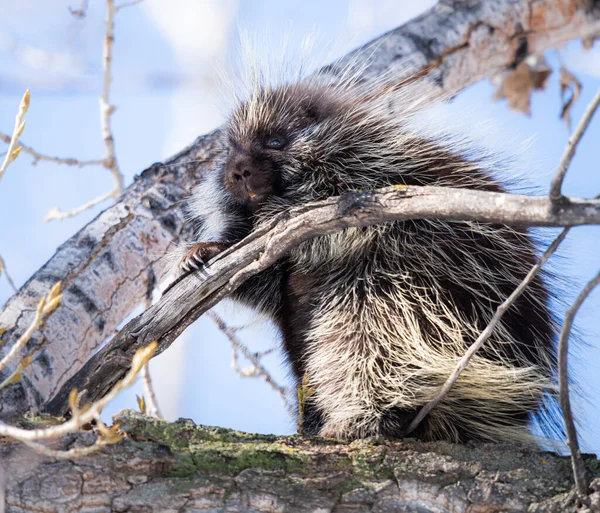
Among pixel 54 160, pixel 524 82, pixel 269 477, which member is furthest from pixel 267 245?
pixel 524 82

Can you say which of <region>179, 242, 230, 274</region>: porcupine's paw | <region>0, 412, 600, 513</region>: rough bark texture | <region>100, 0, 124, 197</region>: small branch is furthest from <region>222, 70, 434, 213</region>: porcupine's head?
<region>0, 412, 600, 513</region>: rough bark texture

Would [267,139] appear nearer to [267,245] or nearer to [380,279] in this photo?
[380,279]

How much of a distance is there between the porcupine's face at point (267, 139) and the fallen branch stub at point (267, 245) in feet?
2.05

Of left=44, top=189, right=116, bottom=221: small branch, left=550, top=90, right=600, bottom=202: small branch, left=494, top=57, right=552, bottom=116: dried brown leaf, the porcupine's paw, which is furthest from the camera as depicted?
left=494, top=57, right=552, bottom=116: dried brown leaf

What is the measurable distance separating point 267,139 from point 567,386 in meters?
1.53

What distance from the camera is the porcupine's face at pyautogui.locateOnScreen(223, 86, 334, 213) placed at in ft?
7.87

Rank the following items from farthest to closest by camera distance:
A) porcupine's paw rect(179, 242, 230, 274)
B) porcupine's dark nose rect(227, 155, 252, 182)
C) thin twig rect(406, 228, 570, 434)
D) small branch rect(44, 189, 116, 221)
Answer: small branch rect(44, 189, 116, 221) → porcupine's dark nose rect(227, 155, 252, 182) → porcupine's paw rect(179, 242, 230, 274) → thin twig rect(406, 228, 570, 434)

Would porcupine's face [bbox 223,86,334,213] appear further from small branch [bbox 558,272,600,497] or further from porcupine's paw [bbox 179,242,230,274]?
small branch [bbox 558,272,600,497]

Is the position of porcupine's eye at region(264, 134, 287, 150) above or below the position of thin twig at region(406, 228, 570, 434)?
above

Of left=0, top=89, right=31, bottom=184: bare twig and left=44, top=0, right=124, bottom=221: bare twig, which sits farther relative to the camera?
left=44, top=0, right=124, bottom=221: bare twig

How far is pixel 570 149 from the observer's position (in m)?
1.13

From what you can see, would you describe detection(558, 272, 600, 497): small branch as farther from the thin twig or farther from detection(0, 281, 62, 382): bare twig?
detection(0, 281, 62, 382): bare twig

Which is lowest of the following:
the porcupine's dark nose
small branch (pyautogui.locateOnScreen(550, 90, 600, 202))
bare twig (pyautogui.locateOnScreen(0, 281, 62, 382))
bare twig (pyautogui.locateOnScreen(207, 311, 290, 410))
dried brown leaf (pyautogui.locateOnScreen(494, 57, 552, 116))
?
bare twig (pyautogui.locateOnScreen(207, 311, 290, 410))

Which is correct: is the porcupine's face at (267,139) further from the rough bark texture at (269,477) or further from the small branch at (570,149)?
the small branch at (570,149)
